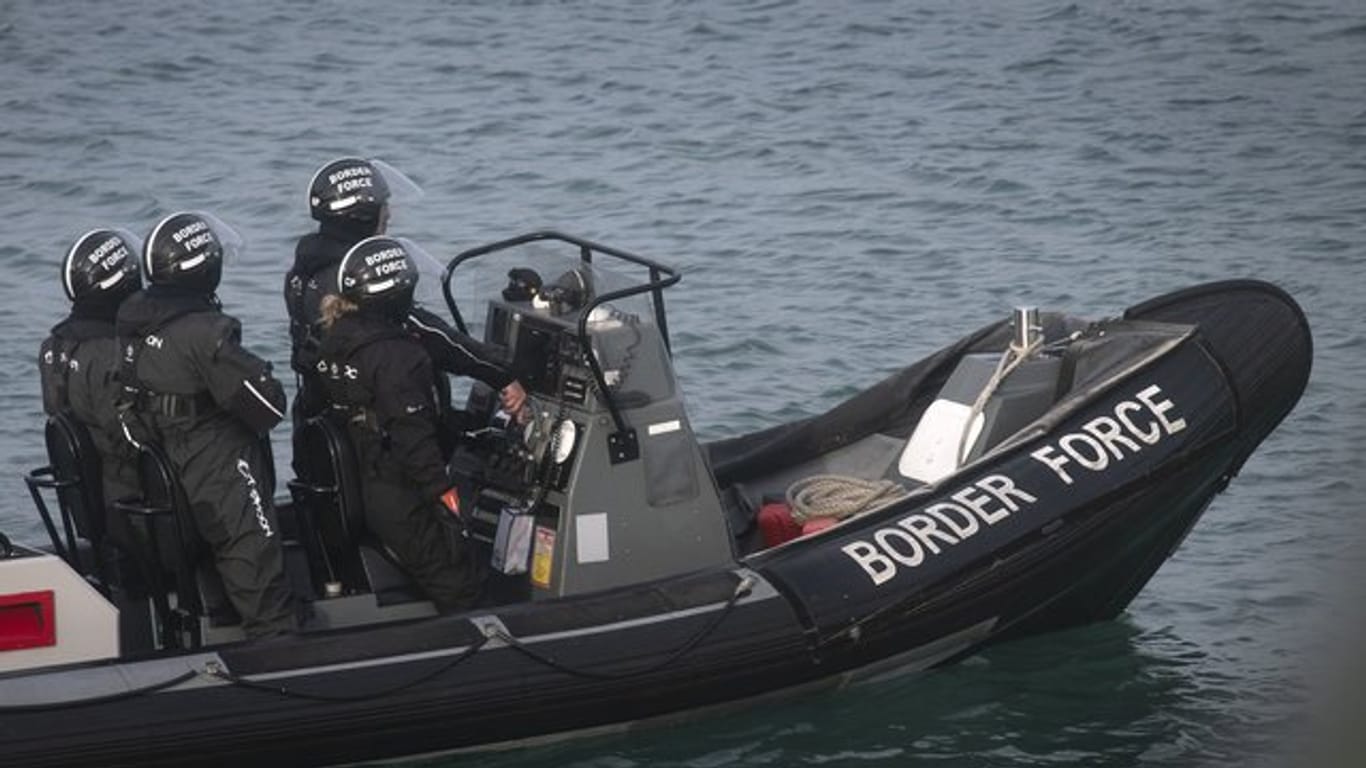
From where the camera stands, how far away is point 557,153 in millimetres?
17266

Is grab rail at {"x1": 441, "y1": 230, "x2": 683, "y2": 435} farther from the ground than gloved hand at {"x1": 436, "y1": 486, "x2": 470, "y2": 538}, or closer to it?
farther from the ground

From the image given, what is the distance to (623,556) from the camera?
795 centimetres

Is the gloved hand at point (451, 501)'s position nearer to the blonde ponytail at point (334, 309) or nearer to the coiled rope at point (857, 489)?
the blonde ponytail at point (334, 309)

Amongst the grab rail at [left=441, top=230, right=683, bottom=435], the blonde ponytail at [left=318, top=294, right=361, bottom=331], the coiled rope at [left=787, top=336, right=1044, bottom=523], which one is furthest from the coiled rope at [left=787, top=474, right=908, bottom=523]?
the blonde ponytail at [left=318, top=294, right=361, bottom=331]

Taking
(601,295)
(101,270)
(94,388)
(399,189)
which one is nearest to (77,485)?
(94,388)

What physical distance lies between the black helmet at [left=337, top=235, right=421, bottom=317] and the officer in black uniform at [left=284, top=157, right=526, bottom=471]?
238mm

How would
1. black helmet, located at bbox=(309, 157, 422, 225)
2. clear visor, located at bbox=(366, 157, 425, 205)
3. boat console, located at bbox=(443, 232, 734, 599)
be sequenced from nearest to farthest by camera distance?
boat console, located at bbox=(443, 232, 734, 599), black helmet, located at bbox=(309, 157, 422, 225), clear visor, located at bbox=(366, 157, 425, 205)

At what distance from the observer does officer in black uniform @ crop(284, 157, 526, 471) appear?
308 inches

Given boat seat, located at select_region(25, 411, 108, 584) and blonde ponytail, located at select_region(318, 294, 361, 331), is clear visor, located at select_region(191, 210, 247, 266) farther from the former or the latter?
boat seat, located at select_region(25, 411, 108, 584)

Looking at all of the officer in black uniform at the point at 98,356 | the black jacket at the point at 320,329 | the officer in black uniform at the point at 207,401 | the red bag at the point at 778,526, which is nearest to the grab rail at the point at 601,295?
the black jacket at the point at 320,329

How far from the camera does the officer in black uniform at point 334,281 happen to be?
25.7 ft

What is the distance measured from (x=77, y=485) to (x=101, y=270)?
0.62m

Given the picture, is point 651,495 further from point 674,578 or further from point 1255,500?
point 1255,500

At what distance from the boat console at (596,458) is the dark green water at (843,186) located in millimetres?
543
